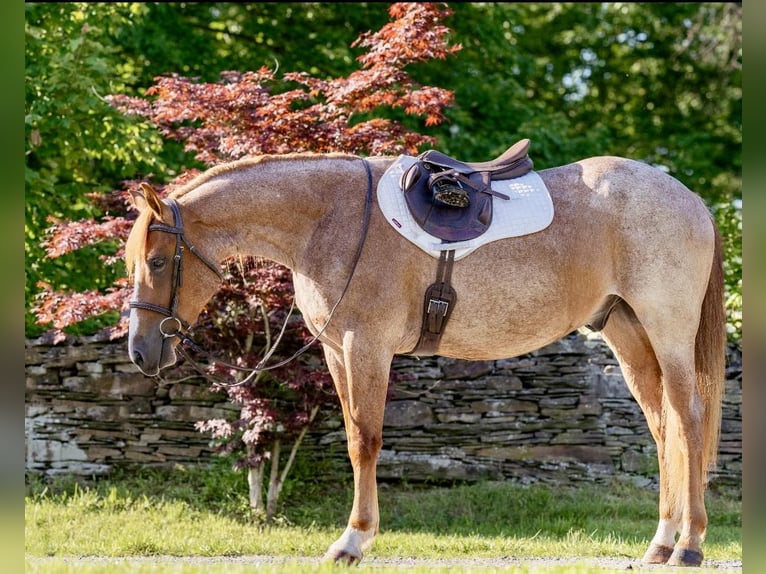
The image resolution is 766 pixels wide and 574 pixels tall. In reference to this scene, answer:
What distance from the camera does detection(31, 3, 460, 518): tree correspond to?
23.1ft

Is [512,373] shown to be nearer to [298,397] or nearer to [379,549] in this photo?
[298,397]

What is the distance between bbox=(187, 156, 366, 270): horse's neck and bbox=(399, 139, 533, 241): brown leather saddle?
11.7 inches

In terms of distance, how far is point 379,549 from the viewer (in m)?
6.41

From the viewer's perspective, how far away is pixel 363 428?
4.57 metres

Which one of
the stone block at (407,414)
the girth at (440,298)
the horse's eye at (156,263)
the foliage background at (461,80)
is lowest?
the stone block at (407,414)

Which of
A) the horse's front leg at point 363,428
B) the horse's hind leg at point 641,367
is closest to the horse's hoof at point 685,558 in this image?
the horse's hind leg at point 641,367

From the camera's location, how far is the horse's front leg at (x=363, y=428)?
14.9 ft

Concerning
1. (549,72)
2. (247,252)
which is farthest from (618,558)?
(549,72)

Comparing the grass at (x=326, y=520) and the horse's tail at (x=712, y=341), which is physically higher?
the horse's tail at (x=712, y=341)

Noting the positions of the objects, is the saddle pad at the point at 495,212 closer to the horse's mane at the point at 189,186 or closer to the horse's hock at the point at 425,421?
the horse's mane at the point at 189,186

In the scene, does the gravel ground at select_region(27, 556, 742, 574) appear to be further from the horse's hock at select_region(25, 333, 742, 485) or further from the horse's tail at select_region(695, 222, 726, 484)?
the horse's hock at select_region(25, 333, 742, 485)

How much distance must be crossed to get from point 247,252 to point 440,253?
3.42ft

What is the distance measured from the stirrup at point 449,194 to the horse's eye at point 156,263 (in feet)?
4.74

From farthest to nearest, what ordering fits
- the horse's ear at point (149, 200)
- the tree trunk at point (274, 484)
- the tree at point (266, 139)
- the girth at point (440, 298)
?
the tree trunk at point (274, 484)
the tree at point (266, 139)
the girth at point (440, 298)
the horse's ear at point (149, 200)
